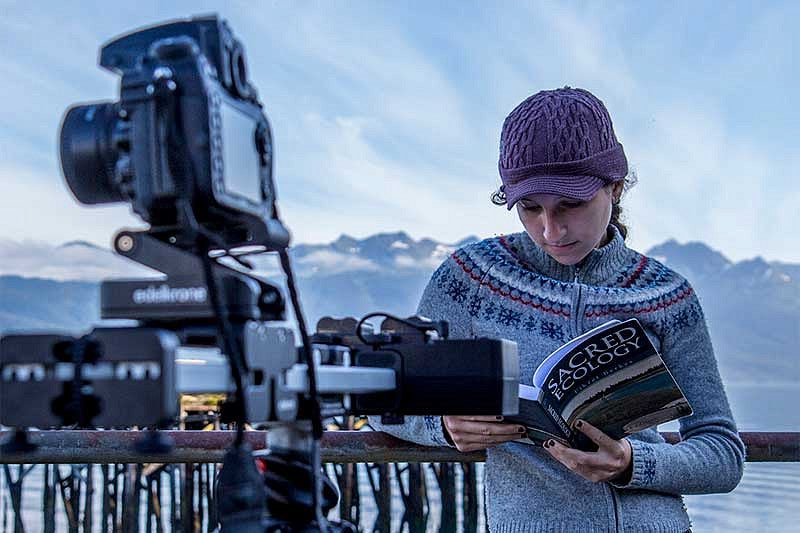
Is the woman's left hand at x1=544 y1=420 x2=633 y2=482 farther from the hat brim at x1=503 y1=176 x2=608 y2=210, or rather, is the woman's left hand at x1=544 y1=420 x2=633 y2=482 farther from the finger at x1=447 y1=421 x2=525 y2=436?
the hat brim at x1=503 y1=176 x2=608 y2=210

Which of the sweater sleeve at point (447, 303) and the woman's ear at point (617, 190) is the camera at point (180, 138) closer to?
the sweater sleeve at point (447, 303)

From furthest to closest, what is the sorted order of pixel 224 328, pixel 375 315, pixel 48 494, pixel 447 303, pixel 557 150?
1. pixel 48 494
2. pixel 447 303
3. pixel 557 150
4. pixel 375 315
5. pixel 224 328

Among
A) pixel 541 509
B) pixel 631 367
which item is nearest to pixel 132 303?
pixel 631 367

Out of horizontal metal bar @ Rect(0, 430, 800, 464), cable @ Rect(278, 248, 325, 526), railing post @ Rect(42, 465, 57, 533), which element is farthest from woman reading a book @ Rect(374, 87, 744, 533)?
railing post @ Rect(42, 465, 57, 533)

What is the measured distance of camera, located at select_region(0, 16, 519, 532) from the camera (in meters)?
0.69

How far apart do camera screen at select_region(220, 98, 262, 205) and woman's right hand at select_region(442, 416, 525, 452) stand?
661 mm

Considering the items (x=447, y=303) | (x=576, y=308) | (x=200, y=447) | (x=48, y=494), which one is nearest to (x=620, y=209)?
(x=576, y=308)

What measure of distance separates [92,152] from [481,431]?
75 cm

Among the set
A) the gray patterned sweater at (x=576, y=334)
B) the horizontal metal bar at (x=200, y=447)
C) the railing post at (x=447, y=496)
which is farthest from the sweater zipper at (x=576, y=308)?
the railing post at (x=447, y=496)

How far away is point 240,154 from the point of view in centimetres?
78

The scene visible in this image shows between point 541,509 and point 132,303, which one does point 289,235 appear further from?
point 541,509

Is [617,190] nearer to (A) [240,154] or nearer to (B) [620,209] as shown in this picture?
(B) [620,209]

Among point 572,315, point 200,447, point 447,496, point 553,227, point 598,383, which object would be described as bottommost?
point 447,496

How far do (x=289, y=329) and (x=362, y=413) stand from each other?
0.69ft
